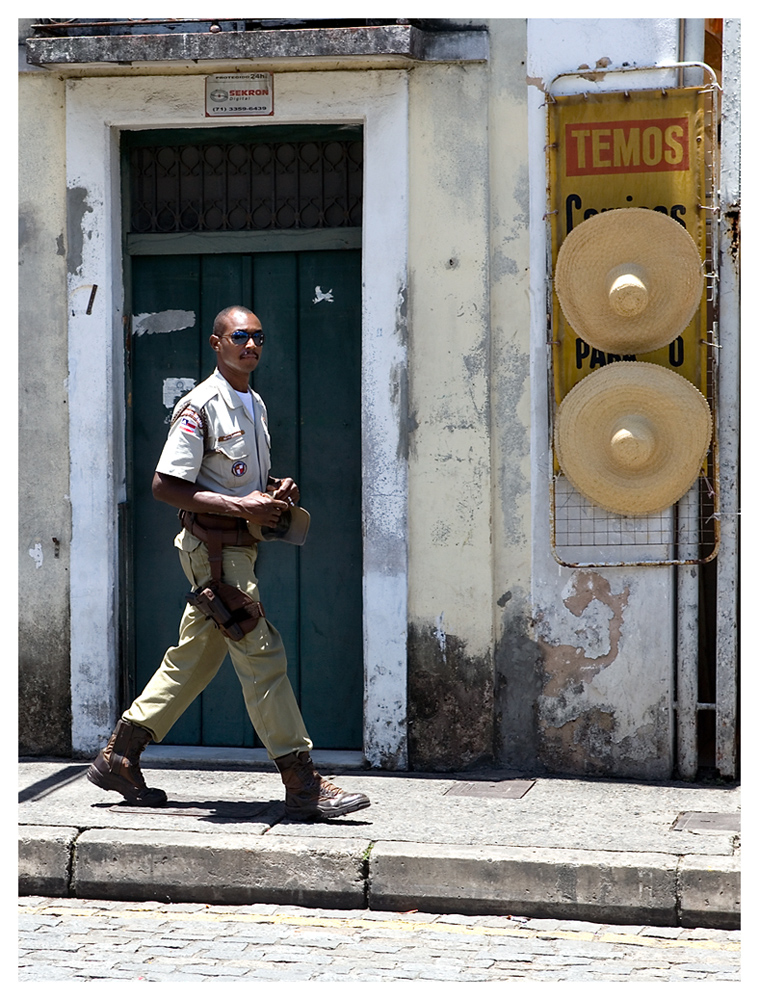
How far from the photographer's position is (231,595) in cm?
584

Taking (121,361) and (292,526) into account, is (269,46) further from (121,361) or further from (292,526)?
(292,526)

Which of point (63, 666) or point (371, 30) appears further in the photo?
point (63, 666)

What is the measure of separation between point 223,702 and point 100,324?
2.07 metres

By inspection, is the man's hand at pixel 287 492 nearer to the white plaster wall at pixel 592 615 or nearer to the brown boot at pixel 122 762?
the brown boot at pixel 122 762

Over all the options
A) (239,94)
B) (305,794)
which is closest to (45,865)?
(305,794)

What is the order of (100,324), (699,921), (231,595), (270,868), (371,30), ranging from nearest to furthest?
1. (699,921)
2. (270,868)
3. (231,595)
4. (371,30)
5. (100,324)

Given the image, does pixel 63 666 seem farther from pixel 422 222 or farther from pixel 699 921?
pixel 699 921

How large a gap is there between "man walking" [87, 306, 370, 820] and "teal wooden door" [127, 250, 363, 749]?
1153mm

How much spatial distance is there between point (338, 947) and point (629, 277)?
3.32 metres

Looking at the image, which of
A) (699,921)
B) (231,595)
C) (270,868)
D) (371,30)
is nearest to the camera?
(699,921)

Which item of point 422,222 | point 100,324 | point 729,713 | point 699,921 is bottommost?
point 699,921

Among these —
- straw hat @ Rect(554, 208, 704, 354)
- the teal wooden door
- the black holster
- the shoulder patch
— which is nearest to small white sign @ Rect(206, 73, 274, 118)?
the teal wooden door

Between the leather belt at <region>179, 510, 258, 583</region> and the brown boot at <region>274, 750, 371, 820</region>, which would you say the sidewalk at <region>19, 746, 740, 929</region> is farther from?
the leather belt at <region>179, 510, 258, 583</region>
